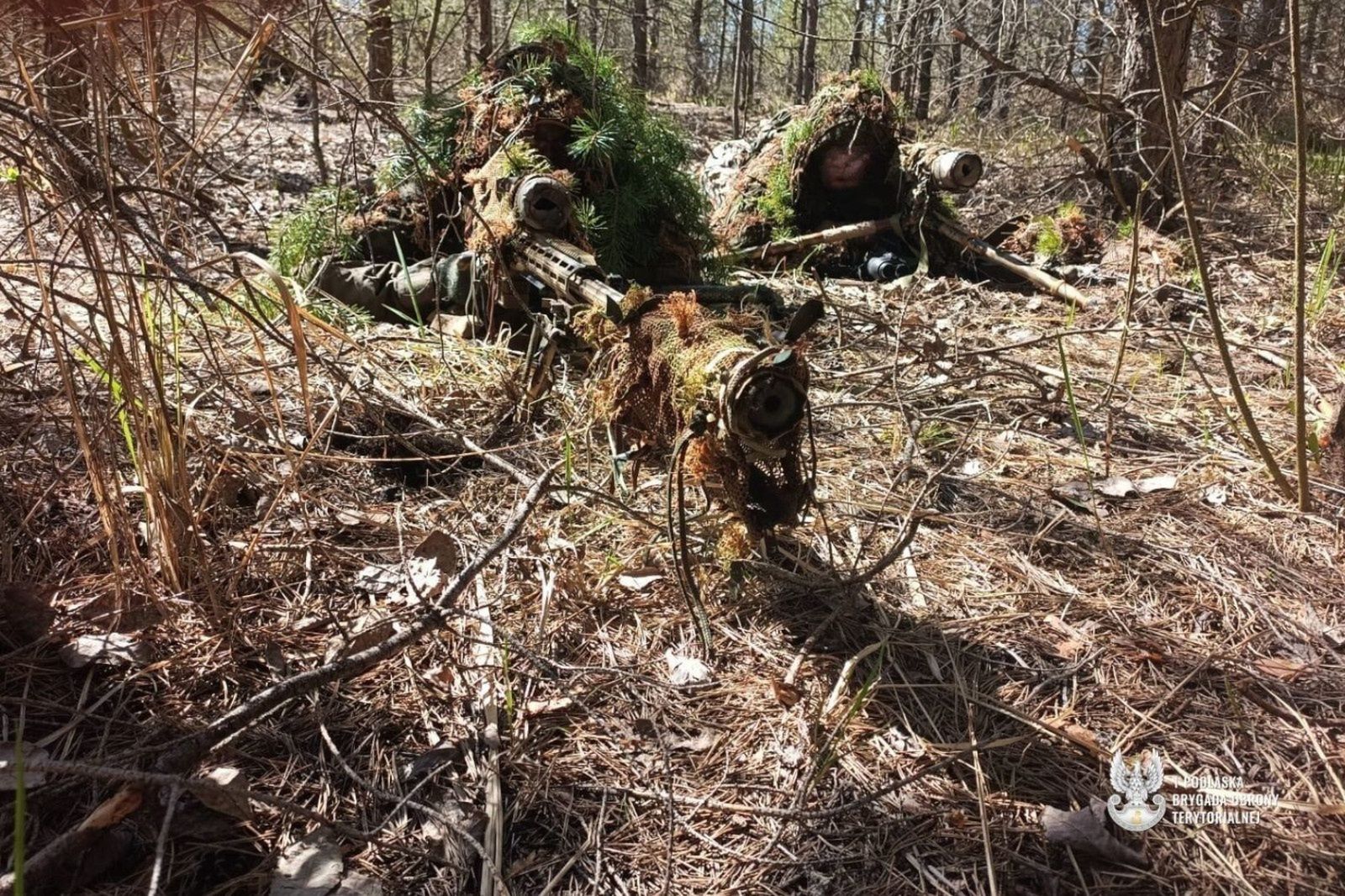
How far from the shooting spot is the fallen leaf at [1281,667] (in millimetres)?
1810

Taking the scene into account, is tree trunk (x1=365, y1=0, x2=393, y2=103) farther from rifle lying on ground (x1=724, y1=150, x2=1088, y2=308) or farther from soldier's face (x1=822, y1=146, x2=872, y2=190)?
soldier's face (x1=822, y1=146, x2=872, y2=190)

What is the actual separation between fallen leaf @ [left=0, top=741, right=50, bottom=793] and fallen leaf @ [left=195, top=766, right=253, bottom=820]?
263 mm

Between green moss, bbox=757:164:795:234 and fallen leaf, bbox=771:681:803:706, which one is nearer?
fallen leaf, bbox=771:681:803:706

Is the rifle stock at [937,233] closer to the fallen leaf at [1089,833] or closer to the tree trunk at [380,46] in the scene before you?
the tree trunk at [380,46]

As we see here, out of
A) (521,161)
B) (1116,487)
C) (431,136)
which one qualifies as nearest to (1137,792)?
(1116,487)

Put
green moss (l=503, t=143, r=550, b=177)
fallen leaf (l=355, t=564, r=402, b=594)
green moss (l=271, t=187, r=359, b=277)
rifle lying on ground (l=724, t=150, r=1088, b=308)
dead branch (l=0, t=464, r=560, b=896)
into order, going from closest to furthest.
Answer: dead branch (l=0, t=464, r=560, b=896), fallen leaf (l=355, t=564, r=402, b=594), green moss (l=503, t=143, r=550, b=177), green moss (l=271, t=187, r=359, b=277), rifle lying on ground (l=724, t=150, r=1088, b=308)

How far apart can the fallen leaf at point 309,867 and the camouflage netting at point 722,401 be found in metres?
1.02

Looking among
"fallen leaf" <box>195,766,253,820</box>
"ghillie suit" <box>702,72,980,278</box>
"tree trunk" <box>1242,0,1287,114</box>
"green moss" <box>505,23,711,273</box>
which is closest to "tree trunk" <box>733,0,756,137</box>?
"ghillie suit" <box>702,72,980,278</box>

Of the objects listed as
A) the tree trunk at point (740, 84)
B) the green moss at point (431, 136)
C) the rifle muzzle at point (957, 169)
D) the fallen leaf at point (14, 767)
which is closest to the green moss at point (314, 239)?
→ the green moss at point (431, 136)

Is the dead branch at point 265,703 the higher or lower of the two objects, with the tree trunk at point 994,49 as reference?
lower

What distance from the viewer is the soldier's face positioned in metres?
5.70

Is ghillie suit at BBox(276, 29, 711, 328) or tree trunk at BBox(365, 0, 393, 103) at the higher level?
tree trunk at BBox(365, 0, 393, 103)

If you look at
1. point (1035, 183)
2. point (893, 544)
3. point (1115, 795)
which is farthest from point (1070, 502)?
point (1035, 183)

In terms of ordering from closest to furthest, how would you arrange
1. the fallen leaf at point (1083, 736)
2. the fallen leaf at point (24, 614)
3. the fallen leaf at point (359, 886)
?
the fallen leaf at point (359, 886)
the fallen leaf at point (1083, 736)
the fallen leaf at point (24, 614)
